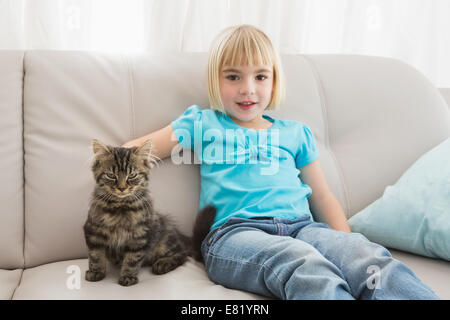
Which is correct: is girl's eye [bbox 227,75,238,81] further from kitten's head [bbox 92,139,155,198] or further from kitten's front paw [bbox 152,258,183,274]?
kitten's front paw [bbox 152,258,183,274]

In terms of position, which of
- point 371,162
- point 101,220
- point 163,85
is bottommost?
point 101,220

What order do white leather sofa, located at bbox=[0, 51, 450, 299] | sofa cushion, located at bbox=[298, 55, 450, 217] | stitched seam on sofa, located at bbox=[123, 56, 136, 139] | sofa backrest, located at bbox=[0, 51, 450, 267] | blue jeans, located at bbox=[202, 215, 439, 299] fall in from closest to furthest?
blue jeans, located at bbox=[202, 215, 439, 299]
white leather sofa, located at bbox=[0, 51, 450, 299]
sofa backrest, located at bbox=[0, 51, 450, 267]
stitched seam on sofa, located at bbox=[123, 56, 136, 139]
sofa cushion, located at bbox=[298, 55, 450, 217]

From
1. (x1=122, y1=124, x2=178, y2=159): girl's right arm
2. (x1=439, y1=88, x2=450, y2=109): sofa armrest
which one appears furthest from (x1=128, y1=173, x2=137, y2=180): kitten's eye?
(x1=439, y1=88, x2=450, y2=109): sofa armrest

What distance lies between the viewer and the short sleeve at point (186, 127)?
1.25 m

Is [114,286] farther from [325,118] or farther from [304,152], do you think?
[325,118]

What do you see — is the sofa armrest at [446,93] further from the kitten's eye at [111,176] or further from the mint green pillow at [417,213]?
the kitten's eye at [111,176]

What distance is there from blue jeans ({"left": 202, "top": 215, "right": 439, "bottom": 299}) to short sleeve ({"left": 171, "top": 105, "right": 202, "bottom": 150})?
0.99ft

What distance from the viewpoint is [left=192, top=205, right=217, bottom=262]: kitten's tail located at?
1159mm

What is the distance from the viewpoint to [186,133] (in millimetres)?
1249

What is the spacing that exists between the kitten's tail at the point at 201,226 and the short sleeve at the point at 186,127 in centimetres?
23

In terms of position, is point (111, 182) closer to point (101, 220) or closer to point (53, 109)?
point (101, 220)

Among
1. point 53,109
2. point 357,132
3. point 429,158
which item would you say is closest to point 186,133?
point 53,109

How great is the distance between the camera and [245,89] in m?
1.23

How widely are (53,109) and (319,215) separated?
943 mm
